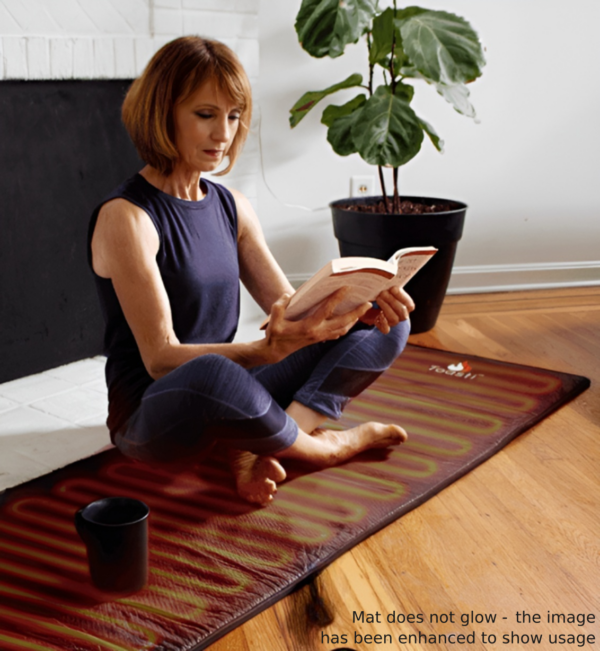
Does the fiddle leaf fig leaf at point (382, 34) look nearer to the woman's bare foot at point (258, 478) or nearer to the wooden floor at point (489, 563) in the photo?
the wooden floor at point (489, 563)

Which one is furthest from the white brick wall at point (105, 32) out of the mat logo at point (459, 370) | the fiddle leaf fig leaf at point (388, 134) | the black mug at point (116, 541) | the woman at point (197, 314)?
the black mug at point (116, 541)

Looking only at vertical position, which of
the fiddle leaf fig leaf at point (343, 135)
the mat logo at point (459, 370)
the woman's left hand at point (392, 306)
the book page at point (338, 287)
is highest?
the fiddle leaf fig leaf at point (343, 135)

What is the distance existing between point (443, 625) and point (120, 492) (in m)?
0.68

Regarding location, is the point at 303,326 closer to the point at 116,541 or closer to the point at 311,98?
the point at 116,541

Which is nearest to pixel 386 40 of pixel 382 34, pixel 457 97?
pixel 382 34

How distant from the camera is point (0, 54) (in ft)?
6.13

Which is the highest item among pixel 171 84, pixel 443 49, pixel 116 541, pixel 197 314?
pixel 443 49

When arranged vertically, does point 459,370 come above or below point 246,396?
below

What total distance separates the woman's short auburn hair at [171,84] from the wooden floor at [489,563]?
0.81 m

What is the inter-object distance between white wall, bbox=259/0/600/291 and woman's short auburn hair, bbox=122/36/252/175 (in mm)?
1310

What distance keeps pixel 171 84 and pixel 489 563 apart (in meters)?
0.99

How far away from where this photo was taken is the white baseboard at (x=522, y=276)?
3068 mm

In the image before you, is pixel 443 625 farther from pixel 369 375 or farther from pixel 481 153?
pixel 481 153

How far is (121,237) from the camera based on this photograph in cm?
132
